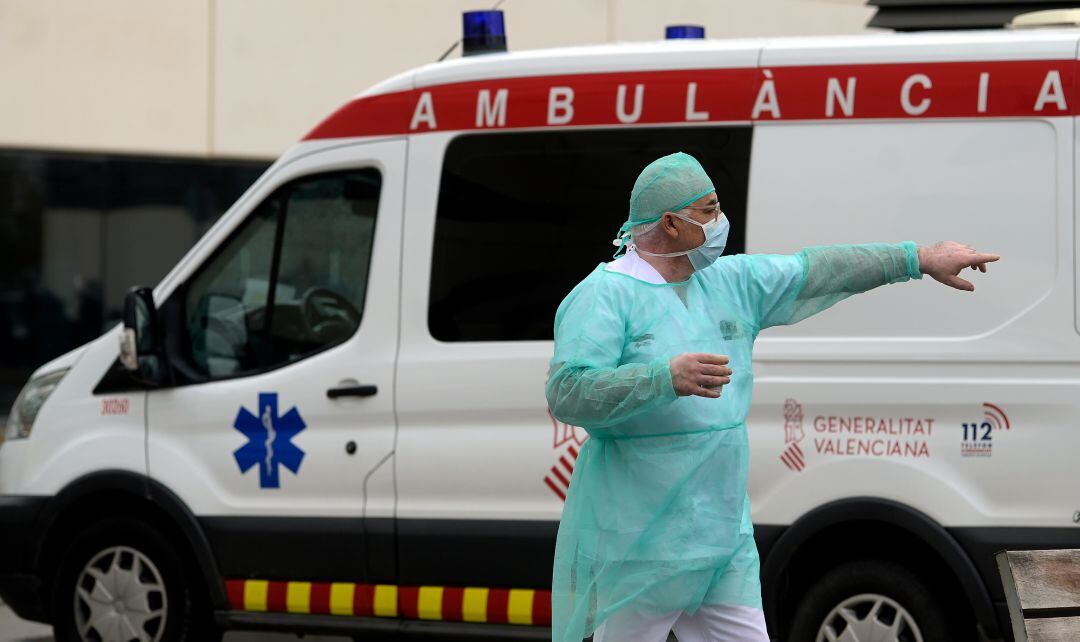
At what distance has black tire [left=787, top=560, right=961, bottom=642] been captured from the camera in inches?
208

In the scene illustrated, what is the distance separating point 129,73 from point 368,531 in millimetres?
8724

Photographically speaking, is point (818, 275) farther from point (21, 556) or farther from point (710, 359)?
point (21, 556)

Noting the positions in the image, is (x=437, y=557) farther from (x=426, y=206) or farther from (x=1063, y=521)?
(x=1063, y=521)

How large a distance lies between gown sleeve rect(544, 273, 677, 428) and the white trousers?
0.46 meters

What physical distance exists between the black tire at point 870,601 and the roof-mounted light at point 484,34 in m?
2.22

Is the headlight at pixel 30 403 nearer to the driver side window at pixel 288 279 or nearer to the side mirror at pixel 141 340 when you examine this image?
the side mirror at pixel 141 340

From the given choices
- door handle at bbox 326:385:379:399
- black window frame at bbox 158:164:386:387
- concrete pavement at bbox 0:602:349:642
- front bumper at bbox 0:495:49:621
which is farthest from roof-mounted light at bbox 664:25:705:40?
concrete pavement at bbox 0:602:349:642

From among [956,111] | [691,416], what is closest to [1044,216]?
[956,111]

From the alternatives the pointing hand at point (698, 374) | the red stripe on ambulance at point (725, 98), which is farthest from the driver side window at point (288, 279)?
the pointing hand at point (698, 374)

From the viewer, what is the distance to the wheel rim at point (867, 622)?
5.29 meters

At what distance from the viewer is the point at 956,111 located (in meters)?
5.18

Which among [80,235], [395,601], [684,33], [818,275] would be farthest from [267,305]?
[80,235]

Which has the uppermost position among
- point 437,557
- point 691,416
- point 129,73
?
point 129,73

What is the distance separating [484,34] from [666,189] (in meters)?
2.50
